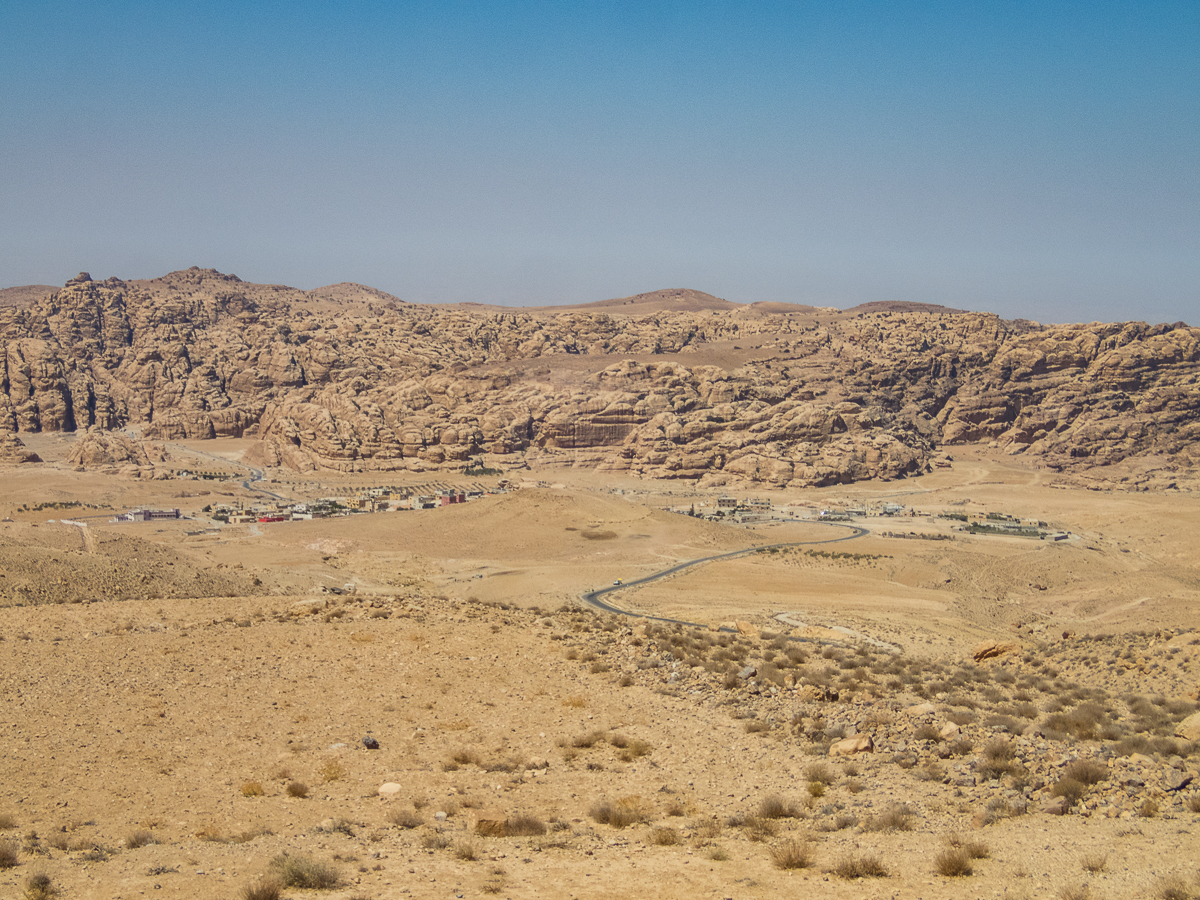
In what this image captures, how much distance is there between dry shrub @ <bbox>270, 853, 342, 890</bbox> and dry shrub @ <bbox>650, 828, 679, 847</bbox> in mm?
3633

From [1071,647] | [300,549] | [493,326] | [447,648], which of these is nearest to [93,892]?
[447,648]

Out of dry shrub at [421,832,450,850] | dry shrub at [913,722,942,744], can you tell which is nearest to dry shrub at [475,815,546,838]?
dry shrub at [421,832,450,850]

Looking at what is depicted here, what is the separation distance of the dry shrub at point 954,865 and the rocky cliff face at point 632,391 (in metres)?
77.0

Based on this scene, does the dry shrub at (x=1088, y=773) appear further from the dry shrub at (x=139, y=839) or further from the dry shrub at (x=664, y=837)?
the dry shrub at (x=139, y=839)

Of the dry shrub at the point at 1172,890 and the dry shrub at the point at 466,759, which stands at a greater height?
the dry shrub at the point at 1172,890

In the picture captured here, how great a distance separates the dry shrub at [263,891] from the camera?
851 centimetres

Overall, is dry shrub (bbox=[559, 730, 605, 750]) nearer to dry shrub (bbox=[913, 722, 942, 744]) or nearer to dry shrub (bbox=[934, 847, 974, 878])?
dry shrub (bbox=[913, 722, 942, 744])

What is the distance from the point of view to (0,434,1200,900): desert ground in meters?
9.54

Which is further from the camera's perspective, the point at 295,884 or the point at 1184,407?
the point at 1184,407

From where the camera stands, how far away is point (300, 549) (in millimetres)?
52562

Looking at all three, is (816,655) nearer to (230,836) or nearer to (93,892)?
(230,836)

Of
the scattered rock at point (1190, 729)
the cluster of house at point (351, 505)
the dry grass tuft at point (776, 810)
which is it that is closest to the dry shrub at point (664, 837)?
the dry grass tuft at point (776, 810)

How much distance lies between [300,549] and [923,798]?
1815 inches

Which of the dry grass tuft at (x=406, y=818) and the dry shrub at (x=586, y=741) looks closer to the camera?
the dry grass tuft at (x=406, y=818)
